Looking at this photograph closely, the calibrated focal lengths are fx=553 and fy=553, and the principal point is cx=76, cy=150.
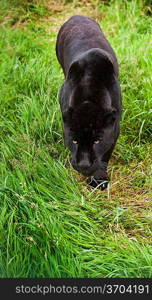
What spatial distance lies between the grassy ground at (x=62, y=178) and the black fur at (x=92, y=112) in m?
0.22

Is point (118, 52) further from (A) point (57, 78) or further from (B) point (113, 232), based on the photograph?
(B) point (113, 232)

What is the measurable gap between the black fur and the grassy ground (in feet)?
0.71

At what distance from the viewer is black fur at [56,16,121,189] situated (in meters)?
3.78

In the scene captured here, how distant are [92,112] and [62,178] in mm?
566

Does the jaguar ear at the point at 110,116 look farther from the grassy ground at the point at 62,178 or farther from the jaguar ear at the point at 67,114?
the grassy ground at the point at 62,178

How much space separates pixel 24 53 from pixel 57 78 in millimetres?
804

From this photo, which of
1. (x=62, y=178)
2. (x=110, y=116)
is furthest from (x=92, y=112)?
(x=62, y=178)

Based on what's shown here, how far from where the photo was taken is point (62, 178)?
402cm

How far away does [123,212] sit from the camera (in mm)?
3748

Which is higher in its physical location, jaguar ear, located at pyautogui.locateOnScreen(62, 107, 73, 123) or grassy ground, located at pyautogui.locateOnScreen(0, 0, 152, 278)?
jaguar ear, located at pyautogui.locateOnScreen(62, 107, 73, 123)

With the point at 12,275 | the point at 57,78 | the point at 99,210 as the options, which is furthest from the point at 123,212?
the point at 57,78

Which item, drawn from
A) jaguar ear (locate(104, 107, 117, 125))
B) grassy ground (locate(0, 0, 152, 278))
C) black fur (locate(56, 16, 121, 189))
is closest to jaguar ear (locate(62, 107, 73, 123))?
black fur (locate(56, 16, 121, 189))

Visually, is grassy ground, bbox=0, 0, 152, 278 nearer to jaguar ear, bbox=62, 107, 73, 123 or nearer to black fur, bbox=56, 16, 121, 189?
black fur, bbox=56, 16, 121, 189

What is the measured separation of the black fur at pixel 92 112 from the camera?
12.4ft
